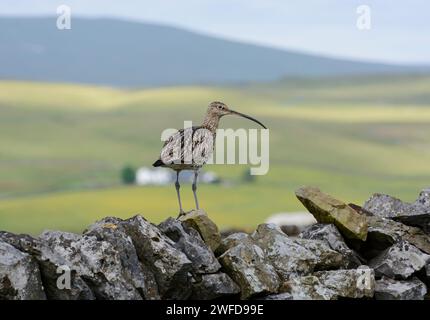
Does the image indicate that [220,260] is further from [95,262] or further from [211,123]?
[211,123]

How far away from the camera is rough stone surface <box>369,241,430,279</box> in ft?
48.1

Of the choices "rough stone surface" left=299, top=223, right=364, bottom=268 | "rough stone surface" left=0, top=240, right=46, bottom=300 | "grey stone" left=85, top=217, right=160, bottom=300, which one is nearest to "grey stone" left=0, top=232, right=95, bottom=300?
"rough stone surface" left=0, top=240, right=46, bottom=300

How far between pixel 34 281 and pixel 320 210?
4.95 m

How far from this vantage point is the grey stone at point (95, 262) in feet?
40.9

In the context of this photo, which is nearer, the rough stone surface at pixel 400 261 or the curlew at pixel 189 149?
the rough stone surface at pixel 400 261

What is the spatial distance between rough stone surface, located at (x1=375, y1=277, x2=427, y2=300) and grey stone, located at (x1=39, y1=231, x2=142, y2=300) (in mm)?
3534

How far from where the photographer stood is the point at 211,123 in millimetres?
15797

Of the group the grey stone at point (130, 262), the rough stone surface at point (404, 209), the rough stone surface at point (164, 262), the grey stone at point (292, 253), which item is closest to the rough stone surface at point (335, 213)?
the grey stone at point (292, 253)

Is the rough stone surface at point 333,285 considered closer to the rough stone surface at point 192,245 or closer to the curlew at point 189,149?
the rough stone surface at point 192,245

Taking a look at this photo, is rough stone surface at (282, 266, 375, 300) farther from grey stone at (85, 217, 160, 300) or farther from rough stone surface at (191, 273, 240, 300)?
grey stone at (85, 217, 160, 300)

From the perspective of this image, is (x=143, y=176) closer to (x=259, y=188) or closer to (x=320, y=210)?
(x=259, y=188)

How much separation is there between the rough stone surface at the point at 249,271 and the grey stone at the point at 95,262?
60.2 inches

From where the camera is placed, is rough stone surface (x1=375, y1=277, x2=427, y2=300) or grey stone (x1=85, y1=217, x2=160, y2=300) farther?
rough stone surface (x1=375, y1=277, x2=427, y2=300)

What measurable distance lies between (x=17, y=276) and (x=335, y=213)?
5.29 metres
